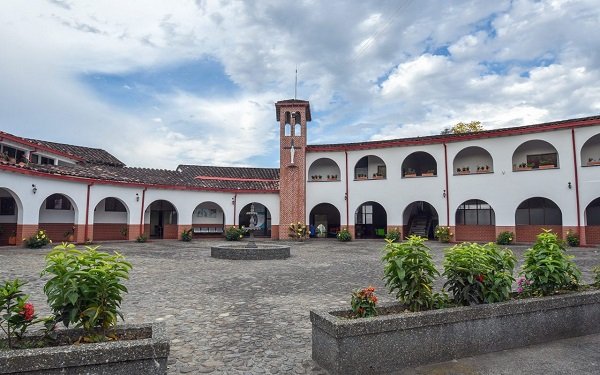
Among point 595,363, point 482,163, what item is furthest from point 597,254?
point 595,363

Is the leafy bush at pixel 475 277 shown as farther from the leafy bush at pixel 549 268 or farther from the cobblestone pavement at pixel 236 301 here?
the cobblestone pavement at pixel 236 301

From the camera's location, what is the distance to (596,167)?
19.9 m

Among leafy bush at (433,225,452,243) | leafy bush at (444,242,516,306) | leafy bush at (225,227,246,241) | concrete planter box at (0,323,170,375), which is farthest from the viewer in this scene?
leafy bush at (225,227,246,241)

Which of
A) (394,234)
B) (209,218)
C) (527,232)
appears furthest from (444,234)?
(209,218)

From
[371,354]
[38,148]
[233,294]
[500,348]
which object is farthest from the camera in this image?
[38,148]

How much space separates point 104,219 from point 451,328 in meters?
24.9

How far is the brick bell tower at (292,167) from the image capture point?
28.1m

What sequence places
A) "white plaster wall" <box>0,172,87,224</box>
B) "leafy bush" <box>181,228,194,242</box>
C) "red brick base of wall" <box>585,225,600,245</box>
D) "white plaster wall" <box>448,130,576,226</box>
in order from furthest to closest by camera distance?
"leafy bush" <box>181,228,194,242</box>
"white plaster wall" <box>448,130,576,226</box>
"red brick base of wall" <box>585,225,600,245</box>
"white plaster wall" <box>0,172,87,224</box>

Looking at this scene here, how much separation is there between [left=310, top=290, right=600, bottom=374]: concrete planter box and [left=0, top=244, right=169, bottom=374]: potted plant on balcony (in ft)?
6.25

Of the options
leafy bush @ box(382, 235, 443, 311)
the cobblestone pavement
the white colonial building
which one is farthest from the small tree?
leafy bush @ box(382, 235, 443, 311)

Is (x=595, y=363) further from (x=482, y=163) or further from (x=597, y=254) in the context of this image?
(x=482, y=163)

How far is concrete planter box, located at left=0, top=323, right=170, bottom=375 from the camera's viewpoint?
3172 millimetres

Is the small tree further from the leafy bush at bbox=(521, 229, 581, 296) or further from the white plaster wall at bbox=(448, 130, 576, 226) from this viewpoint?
the leafy bush at bbox=(521, 229, 581, 296)

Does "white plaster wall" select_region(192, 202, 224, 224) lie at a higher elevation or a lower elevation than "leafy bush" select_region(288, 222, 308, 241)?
higher
